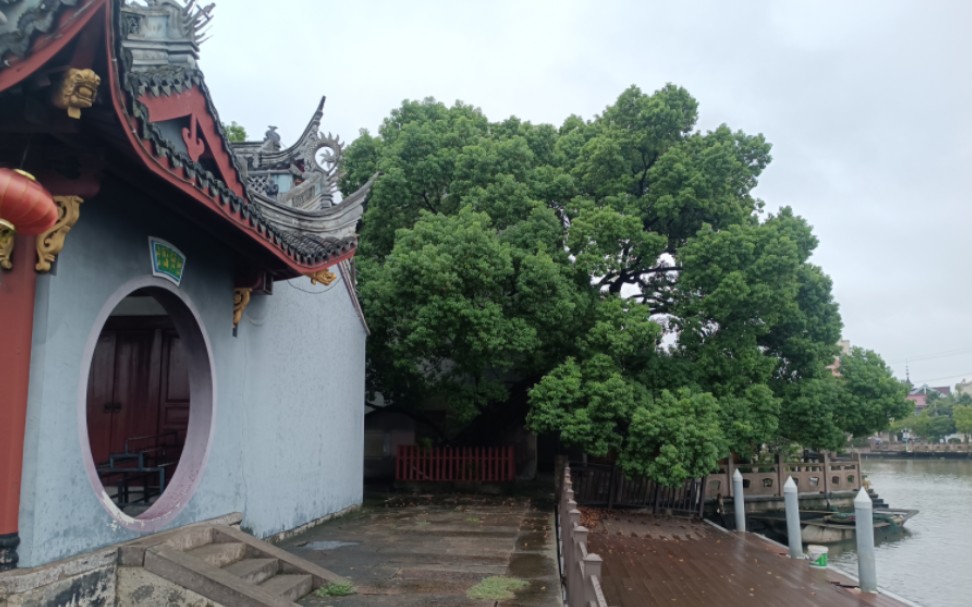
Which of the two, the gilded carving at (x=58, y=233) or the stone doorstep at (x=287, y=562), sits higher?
the gilded carving at (x=58, y=233)

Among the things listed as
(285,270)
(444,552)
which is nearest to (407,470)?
(444,552)

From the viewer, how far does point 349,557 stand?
7.44 metres

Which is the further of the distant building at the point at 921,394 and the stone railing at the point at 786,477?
the distant building at the point at 921,394

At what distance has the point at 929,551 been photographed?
56.7 ft

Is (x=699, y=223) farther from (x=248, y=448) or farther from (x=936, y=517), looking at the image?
(x=936, y=517)

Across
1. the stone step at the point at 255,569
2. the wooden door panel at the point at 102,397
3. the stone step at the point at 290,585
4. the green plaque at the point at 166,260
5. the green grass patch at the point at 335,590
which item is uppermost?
the green plaque at the point at 166,260

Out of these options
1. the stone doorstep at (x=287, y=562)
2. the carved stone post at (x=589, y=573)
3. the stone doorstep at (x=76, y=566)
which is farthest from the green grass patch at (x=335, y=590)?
the carved stone post at (x=589, y=573)

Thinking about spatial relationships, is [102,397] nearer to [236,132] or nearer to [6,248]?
[6,248]

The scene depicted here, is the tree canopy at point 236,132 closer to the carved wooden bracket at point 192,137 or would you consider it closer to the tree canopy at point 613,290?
the tree canopy at point 613,290

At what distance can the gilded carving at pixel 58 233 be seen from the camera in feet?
13.9

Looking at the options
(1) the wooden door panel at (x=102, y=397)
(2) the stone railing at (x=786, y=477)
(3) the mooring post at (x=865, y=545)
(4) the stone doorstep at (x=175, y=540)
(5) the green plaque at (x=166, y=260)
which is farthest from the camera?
(2) the stone railing at (x=786, y=477)

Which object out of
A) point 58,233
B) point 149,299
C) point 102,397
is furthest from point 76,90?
point 102,397

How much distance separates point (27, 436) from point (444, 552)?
4.79 m

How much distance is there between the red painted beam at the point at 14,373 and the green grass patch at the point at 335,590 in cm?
245
